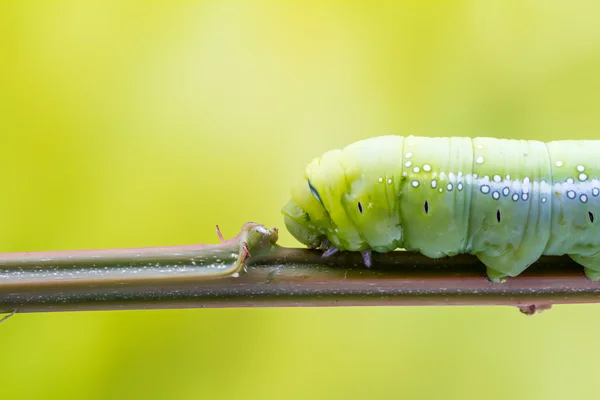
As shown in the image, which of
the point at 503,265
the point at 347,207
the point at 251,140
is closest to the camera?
the point at 503,265

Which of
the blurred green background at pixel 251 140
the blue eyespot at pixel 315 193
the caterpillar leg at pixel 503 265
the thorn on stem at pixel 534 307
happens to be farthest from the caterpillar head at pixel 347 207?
the blurred green background at pixel 251 140

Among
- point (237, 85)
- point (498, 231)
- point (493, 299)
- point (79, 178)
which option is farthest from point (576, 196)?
point (79, 178)

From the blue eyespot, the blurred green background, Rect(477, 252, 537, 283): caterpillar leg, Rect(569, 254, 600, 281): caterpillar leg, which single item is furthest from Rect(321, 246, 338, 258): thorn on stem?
the blurred green background

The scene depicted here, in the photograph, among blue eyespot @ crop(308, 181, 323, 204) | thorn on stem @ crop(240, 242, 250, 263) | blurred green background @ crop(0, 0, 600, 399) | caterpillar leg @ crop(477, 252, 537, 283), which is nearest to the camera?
thorn on stem @ crop(240, 242, 250, 263)

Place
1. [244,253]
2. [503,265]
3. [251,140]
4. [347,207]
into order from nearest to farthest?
[244,253] → [503,265] → [347,207] → [251,140]

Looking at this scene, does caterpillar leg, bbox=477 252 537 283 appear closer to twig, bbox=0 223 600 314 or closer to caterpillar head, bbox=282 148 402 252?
twig, bbox=0 223 600 314

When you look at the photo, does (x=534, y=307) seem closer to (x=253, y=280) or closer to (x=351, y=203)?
(x=351, y=203)

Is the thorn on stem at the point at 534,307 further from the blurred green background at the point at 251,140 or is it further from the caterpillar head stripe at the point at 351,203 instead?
the blurred green background at the point at 251,140

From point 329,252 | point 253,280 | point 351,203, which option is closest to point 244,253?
point 253,280
